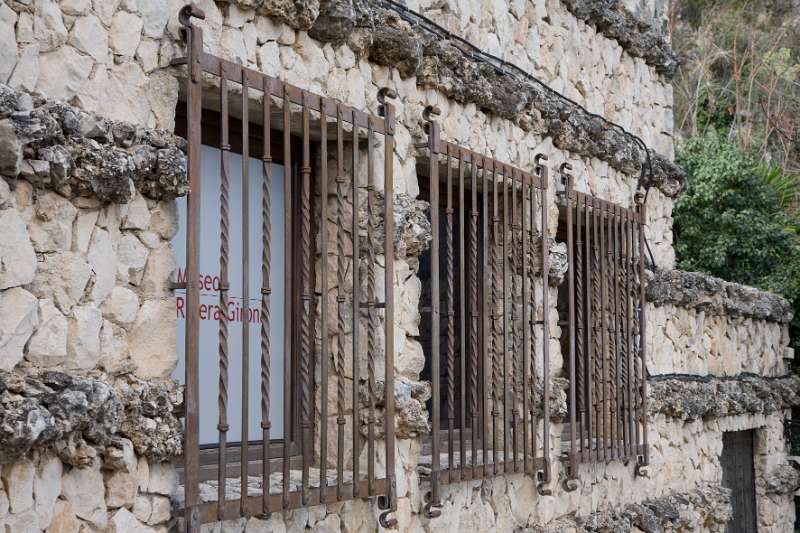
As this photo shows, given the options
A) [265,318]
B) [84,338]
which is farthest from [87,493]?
[265,318]

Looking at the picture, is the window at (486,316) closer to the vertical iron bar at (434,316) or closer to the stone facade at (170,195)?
the vertical iron bar at (434,316)

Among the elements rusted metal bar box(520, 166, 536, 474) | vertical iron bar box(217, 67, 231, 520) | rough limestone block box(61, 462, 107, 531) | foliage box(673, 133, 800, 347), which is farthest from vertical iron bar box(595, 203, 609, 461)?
foliage box(673, 133, 800, 347)

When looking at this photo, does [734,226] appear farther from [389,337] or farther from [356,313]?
[356,313]

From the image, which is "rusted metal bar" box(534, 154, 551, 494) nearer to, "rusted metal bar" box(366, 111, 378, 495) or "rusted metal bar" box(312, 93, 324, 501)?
"rusted metal bar" box(366, 111, 378, 495)

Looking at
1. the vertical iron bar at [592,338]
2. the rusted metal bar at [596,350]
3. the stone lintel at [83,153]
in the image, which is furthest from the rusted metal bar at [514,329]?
the stone lintel at [83,153]

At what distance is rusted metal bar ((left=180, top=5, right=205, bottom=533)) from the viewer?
3.54 metres

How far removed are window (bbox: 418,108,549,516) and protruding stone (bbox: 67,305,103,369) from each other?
Result: 213 centimetres

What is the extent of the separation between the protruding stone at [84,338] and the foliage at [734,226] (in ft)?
32.8

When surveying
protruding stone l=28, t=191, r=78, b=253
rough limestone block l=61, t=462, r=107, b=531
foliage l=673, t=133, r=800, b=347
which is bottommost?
rough limestone block l=61, t=462, r=107, b=531

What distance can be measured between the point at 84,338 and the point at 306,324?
118cm

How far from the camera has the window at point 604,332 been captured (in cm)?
660

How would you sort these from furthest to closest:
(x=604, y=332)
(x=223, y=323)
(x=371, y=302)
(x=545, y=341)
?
(x=604, y=332)
(x=545, y=341)
(x=371, y=302)
(x=223, y=323)

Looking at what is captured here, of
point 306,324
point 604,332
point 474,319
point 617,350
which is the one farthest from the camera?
point 617,350

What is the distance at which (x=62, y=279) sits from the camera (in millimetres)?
3238
